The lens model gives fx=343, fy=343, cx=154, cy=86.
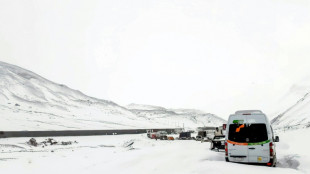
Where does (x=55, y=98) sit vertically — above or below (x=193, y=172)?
above

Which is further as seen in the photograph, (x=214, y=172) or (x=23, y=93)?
(x=23, y=93)

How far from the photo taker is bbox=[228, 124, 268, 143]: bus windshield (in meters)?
14.2

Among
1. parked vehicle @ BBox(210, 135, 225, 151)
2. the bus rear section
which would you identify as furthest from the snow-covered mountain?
the bus rear section

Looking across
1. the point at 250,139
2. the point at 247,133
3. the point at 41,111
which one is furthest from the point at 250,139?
the point at 41,111

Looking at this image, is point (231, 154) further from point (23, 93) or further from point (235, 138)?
point (23, 93)

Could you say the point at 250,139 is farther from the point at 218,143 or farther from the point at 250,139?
the point at 218,143

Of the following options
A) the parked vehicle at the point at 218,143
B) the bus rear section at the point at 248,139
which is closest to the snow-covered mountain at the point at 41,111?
the parked vehicle at the point at 218,143

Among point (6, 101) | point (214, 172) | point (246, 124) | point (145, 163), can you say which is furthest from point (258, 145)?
point (6, 101)

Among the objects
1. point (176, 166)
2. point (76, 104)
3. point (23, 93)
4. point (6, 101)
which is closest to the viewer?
point (176, 166)

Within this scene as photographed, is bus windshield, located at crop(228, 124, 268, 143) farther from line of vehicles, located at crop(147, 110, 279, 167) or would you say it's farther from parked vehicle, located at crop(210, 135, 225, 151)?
parked vehicle, located at crop(210, 135, 225, 151)

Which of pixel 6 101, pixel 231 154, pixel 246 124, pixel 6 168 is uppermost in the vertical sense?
pixel 6 101

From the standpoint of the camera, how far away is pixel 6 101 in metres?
136

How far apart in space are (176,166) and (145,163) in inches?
88.5

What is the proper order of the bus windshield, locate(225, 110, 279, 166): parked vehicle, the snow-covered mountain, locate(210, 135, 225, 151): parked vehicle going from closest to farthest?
locate(225, 110, 279, 166): parked vehicle, the bus windshield, locate(210, 135, 225, 151): parked vehicle, the snow-covered mountain
